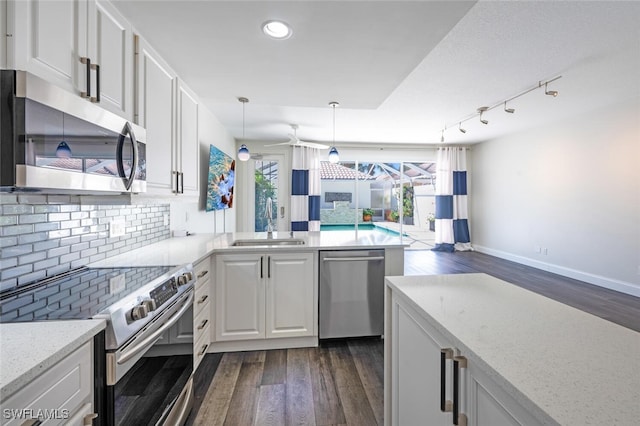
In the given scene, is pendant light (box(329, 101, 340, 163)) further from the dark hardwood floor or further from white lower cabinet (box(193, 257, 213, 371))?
the dark hardwood floor

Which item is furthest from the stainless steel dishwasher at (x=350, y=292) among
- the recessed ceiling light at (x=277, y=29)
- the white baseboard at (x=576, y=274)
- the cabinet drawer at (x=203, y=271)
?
the white baseboard at (x=576, y=274)

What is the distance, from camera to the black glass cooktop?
40.0 inches

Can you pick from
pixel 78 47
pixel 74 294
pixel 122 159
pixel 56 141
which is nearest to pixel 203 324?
pixel 74 294


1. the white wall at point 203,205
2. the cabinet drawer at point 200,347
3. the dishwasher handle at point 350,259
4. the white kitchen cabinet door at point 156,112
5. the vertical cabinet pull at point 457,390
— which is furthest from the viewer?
the white wall at point 203,205

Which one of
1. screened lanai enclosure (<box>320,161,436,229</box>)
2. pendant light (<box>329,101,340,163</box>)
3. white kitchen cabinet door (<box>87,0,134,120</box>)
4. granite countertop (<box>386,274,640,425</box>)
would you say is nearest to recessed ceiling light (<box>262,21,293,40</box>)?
white kitchen cabinet door (<box>87,0,134,120</box>)

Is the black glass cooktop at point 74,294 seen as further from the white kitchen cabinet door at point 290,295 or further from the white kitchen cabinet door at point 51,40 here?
the white kitchen cabinet door at point 290,295

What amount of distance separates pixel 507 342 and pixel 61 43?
1.83m

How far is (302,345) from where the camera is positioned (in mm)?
2559

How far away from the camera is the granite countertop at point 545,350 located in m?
0.54

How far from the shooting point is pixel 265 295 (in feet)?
8.02

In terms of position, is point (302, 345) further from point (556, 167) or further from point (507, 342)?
point (556, 167)

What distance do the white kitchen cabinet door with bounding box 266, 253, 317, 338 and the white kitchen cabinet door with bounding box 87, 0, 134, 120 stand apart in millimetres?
1473

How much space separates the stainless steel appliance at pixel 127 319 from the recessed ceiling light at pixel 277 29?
143 centimetres

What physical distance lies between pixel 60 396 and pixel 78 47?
1.30m
